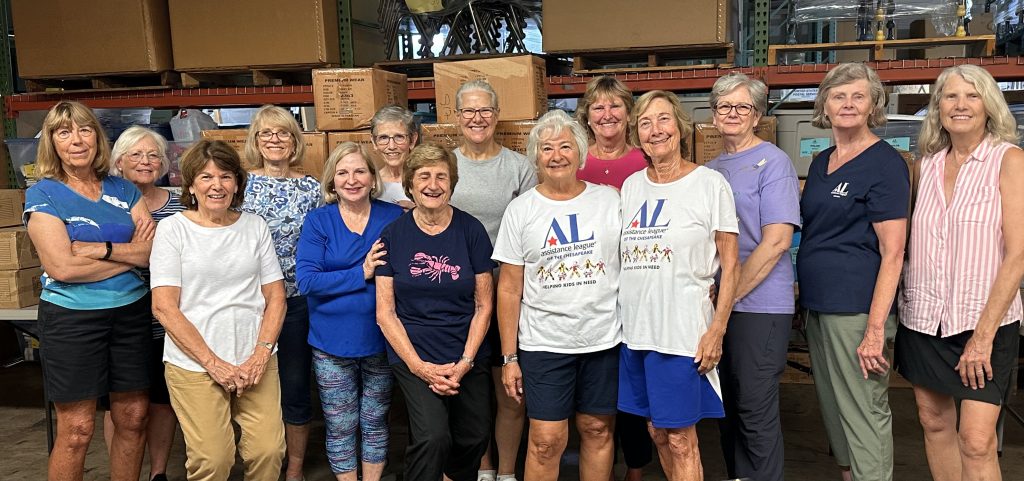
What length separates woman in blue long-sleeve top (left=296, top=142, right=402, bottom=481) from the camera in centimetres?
284

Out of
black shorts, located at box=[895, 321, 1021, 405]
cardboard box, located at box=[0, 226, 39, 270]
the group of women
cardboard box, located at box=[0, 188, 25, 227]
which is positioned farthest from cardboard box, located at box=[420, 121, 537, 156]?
cardboard box, located at box=[0, 188, 25, 227]

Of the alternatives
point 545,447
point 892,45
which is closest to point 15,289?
point 545,447

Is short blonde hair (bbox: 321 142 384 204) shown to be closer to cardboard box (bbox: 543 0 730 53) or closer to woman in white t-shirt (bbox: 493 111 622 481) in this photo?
woman in white t-shirt (bbox: 493 111 622 481)

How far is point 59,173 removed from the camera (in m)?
2.76

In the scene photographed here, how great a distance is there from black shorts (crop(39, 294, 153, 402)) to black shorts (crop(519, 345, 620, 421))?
1478mm

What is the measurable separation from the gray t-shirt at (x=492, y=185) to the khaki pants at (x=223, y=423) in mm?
948

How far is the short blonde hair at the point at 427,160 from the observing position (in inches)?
105

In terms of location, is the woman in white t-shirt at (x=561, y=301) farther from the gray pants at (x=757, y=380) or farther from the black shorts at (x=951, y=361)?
the black shorts at (x=951, y=361)

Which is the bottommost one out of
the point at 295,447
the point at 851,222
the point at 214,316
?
the point at 295,447

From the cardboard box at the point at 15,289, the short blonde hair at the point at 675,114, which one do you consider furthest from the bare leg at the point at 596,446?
the cardboard box at the point at 15,289

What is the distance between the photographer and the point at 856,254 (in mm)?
2594

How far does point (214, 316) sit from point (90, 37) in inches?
115

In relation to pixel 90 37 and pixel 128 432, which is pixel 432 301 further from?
pixel 90 37

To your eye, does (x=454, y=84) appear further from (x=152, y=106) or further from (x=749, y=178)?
(x=152, y=106)
